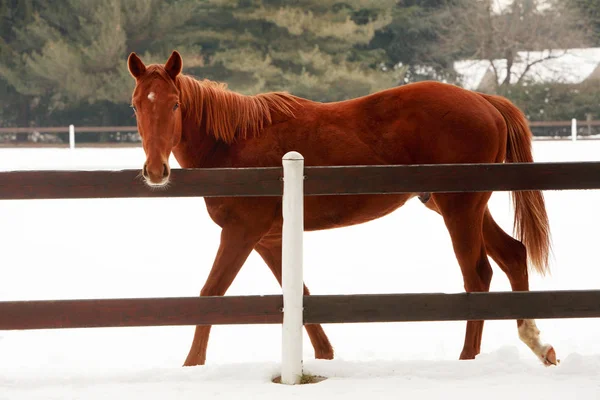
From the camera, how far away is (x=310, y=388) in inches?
164

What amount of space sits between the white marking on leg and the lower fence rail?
675 millimetres

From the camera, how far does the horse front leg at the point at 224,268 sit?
16.0 ft

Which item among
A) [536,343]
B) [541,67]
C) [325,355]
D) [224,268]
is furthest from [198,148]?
[541,67]

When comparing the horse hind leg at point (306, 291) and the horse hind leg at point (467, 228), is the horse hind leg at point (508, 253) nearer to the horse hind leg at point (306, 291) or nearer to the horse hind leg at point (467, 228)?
the horse hind leg at point (467, 228)

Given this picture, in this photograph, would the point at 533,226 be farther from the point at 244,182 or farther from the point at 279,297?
the point at 244,182

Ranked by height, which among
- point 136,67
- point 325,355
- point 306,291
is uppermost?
point 136,67

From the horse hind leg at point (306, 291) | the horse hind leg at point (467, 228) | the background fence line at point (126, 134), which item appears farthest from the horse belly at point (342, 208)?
the background fence line at point (126, 134)

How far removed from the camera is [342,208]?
18.0ft

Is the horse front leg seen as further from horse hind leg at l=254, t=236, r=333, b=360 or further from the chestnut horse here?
horse hind leg at l=254, t=236, r=333, b=360

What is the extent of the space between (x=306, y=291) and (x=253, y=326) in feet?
4.55

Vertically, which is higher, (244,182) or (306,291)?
(244,182)

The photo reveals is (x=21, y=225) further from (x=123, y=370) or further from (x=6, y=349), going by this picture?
(x=123, y=370)

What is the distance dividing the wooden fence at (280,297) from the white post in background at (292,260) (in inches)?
2.4

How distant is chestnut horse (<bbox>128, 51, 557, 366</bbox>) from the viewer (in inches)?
210
